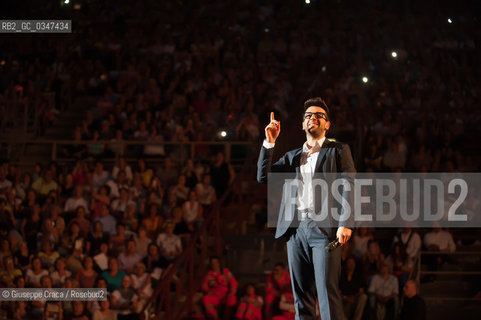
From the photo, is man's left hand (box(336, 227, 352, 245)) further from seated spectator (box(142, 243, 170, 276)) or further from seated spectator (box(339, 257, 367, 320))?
seated spectator (box(142, 243, 170, 276))

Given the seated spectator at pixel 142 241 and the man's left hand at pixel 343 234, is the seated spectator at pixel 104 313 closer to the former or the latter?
the seated spectator at pixel 142 241

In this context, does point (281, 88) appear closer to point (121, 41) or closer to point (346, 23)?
point (346, 23)

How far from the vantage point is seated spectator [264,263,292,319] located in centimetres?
873

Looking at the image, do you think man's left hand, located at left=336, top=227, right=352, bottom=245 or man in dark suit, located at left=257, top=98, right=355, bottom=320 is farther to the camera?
man in dark suit, located at left=257, top=98, right=355, bottom=320

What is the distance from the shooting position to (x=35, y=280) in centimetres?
988

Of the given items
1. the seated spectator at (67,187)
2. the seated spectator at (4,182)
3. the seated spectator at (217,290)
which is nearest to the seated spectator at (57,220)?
the seated spectator at (67,187)

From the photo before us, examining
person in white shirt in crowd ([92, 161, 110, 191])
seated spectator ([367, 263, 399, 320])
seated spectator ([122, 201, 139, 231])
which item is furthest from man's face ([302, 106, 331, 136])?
person in white shirt in crowd ([92, 161, 110, 191])

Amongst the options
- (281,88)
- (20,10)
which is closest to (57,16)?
(20,10)

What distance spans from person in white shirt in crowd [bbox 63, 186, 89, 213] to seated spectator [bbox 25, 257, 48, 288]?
4.78 feet

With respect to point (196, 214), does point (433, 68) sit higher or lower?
higher

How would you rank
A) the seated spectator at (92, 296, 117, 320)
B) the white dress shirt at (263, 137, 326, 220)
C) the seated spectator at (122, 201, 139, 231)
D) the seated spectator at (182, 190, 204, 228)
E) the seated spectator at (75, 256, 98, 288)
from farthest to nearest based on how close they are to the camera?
the seated spectator at (122, 201, 139, 231)
the seated spectator at (182, 190, 204, 228)
the seated spectator at (75, 256, 98, 288)
the seated spectator at (92, 296, 117, 320)
the white dress shirt at (263, 137, 326, 220)

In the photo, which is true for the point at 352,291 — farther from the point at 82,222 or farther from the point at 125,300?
the point at 82,222

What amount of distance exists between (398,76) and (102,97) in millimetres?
6098

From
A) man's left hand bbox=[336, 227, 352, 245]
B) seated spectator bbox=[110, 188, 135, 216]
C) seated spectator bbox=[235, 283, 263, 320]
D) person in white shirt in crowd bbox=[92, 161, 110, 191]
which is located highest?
person in white shirt in crowd bbox=[92, 161, 110, 191]
